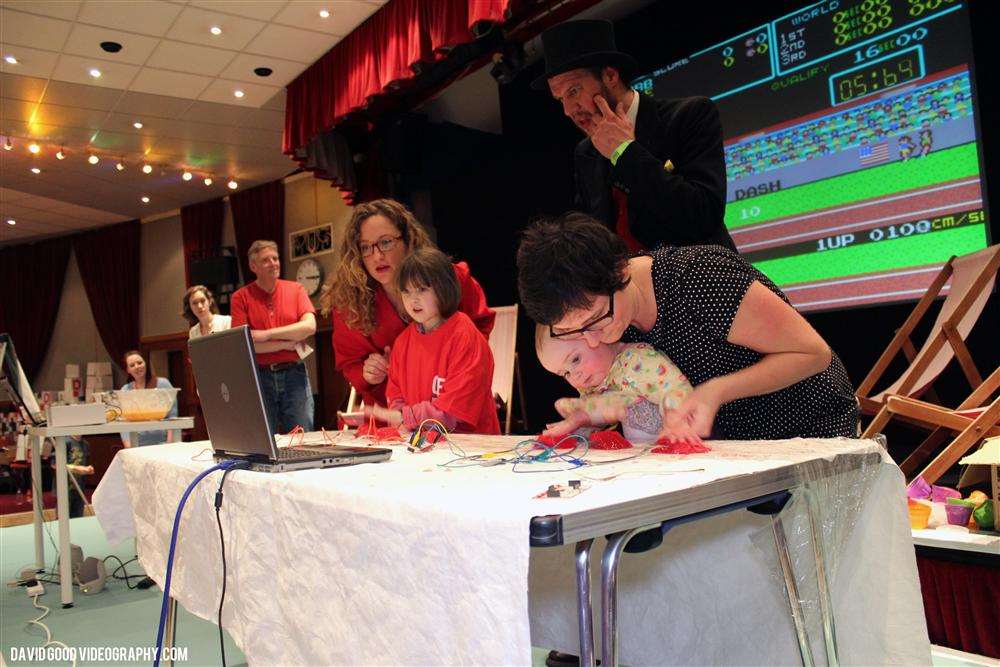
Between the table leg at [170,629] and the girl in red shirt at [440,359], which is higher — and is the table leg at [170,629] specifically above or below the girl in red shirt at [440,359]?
below

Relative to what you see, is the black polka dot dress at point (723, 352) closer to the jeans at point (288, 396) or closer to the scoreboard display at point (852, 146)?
the jeans at point (288, 396)

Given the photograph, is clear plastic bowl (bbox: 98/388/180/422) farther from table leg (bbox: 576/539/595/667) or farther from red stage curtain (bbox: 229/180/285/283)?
red stage curtain (bbox: 229/180/285/283)

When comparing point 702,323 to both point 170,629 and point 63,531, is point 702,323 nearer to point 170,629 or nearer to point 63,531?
point 170,629

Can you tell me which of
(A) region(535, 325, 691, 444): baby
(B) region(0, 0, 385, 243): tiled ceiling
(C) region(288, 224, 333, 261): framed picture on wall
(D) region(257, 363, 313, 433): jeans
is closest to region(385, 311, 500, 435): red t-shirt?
(A) region(535, 325, 691, 444): baby

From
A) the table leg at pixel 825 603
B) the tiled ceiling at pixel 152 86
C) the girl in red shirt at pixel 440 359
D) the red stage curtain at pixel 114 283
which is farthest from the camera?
the red stage curtain at pixel 114 283

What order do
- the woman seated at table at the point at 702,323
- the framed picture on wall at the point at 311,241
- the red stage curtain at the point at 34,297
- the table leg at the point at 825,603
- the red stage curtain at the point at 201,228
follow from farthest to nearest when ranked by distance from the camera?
1. the red stage curtain at the point at 34,297
2. the red stage curtain at the point at 201,228
3. the framed picture on wall at the point at 311,241
4. the woman seated at table at the point at 702,323
5. the table leg at the point at 825,603

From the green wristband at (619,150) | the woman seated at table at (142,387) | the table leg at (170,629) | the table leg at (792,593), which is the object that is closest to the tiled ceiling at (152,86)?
the woman seated at table at (142,387)

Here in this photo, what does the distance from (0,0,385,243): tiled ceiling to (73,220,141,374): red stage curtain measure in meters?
1.38

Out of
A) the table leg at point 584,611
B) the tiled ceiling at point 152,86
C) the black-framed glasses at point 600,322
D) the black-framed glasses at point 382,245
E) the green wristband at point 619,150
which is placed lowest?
the table leg at point 584,611

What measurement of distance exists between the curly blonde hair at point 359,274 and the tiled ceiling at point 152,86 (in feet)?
10.1

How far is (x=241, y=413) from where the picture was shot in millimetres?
1396

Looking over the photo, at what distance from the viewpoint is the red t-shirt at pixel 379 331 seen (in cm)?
238

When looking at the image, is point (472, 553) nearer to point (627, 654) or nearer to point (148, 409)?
point (627, 654)

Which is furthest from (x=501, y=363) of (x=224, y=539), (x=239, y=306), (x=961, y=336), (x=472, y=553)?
(x=472, y=553)
